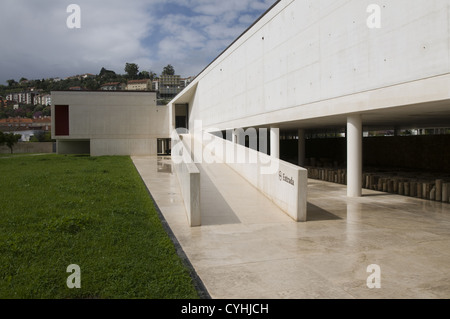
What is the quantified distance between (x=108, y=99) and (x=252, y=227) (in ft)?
131

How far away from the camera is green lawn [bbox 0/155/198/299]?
5.23 meters

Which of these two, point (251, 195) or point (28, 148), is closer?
point (251, 195)

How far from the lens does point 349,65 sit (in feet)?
42.4

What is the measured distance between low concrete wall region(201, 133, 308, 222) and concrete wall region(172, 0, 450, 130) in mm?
3256

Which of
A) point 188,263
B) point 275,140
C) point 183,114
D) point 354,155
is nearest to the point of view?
point 188,263

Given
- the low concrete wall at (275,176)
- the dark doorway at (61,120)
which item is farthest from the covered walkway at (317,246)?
the dark doorway at (61,120)

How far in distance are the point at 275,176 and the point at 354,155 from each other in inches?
168

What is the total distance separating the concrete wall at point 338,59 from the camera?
387 inches

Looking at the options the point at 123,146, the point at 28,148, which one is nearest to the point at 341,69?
the point at 123,146

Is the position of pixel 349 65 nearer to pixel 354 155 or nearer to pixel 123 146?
pixel 354 155

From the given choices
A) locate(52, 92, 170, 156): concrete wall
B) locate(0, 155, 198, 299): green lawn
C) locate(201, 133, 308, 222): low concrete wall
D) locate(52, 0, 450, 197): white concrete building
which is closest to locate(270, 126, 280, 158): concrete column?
locate(52, 0, 450, 197): white concrete building

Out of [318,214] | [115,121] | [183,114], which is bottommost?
[318,214]

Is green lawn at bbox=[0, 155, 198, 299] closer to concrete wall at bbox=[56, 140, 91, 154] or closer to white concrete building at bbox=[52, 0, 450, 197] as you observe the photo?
white concrete building at bbox=[52, 0, 450, 197]

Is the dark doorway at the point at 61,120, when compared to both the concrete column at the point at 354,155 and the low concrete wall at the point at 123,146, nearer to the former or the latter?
the low concrete wall at the point at 123,146
